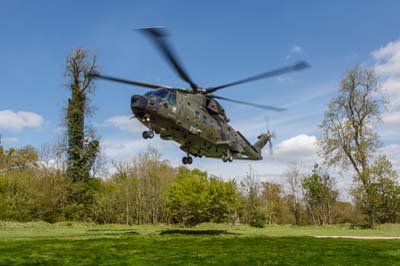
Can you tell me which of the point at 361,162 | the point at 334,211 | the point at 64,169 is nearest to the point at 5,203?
the point at 64,169

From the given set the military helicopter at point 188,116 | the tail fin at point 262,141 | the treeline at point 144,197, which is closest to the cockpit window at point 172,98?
the military helicopter at point 188,116

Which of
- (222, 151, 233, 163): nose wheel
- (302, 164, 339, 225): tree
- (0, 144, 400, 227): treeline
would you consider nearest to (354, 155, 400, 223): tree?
(0, 144, 400, 227): treeline

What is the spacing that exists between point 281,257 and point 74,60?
121ft

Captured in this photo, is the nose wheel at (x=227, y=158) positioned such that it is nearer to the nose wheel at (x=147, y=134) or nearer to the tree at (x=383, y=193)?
the nose wheel at (x=147, y=134)

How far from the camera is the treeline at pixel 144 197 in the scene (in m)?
34.6

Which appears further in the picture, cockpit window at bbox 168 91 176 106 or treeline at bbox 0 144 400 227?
treeline at bbox 0 144 400 227

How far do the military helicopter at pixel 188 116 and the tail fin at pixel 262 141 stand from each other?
310 centimetres

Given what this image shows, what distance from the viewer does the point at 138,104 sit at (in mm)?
14742

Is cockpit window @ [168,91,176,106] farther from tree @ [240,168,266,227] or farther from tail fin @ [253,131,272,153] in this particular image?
tree @ [240,168,266,227]

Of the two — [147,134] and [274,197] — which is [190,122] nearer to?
[147,134]

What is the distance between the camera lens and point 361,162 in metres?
36.4

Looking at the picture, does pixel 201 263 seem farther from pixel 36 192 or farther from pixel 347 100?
pixel 347 100

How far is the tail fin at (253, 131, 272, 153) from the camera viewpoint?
2310cm

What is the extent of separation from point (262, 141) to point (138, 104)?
443 inches
